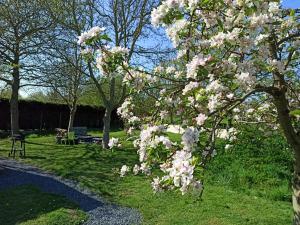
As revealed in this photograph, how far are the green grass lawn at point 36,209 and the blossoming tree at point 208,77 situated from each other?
12.5ft

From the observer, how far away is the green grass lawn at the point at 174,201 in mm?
7648

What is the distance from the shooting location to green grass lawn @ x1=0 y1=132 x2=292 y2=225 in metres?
7.65

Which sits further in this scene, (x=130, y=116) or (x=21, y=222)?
(x=21, y=222)

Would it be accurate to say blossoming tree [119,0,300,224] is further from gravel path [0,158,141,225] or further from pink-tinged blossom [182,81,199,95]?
gravel path [0,158,141,225]

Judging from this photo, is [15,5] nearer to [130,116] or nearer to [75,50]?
[75,50]

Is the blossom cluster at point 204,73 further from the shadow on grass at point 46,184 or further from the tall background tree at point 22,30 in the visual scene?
the tall background tree at point 22,30

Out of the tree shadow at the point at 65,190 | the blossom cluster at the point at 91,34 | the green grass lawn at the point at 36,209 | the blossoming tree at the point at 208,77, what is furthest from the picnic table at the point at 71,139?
the blossom cluster at the point at 91,34

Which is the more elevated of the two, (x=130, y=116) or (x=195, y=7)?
(x=195, y=7)

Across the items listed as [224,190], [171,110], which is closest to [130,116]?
[171,110]

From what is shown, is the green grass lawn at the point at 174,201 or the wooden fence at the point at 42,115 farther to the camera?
the wooden fence at the point at 42,115

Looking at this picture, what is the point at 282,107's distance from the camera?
4.27 metres

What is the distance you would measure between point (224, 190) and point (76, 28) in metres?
10.7

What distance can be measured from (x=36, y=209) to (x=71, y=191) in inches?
72.9

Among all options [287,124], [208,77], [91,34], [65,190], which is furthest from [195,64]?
[65,190]
